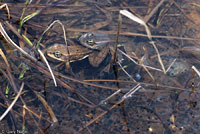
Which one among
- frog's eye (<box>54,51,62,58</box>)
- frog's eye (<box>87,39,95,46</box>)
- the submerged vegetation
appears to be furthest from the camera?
frog's eye (<box>87,39,95,46</box>)

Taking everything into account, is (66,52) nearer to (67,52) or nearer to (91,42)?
(67,52)

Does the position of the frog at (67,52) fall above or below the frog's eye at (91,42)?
below

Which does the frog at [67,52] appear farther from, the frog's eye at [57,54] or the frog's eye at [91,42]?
the frog's eye at [91,42]

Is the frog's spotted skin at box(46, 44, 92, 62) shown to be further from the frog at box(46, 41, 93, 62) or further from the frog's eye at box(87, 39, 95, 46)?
the frog's eye at box(87, 39, 95, 46)

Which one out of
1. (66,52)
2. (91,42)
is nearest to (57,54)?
(66,52)

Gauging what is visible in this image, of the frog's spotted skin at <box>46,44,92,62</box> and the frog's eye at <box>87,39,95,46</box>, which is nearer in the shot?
the frog's spotted skin at <box>46,44,92,62</box>

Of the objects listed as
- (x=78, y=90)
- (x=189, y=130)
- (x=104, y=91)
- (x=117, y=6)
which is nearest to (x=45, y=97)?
(x=78, y=90)

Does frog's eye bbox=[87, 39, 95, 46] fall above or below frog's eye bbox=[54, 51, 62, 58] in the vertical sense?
above

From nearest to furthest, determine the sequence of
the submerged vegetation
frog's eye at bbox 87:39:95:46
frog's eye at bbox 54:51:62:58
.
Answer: the submerged vegetation → frog's eye at bbox 54:51:62:58 → frog's eye at bbox 87:39:95:46

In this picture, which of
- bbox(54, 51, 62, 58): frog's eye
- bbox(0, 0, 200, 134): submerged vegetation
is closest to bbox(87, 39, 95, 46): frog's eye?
bbox(0, 0, 200, 134): submerged vegetation

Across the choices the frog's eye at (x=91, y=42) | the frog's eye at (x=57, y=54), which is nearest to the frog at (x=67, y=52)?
the frog's eye at (x=57, y=54)

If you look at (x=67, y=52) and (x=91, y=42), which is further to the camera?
(x=91, y=42)

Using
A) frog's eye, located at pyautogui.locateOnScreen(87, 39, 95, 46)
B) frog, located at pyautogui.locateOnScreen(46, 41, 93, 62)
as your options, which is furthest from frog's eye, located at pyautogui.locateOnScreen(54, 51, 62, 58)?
frog's eye, located at pyautogui.locateOnScreen(87, 39, 95, 46)

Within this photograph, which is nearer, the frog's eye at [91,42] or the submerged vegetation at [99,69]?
the submerged vegetation at [99,69]
